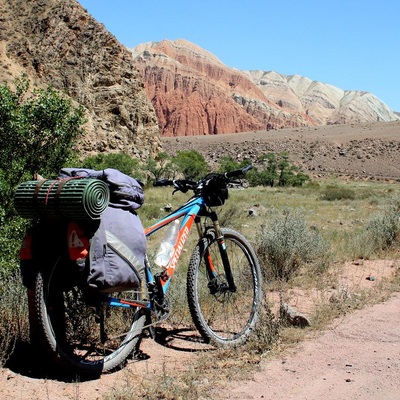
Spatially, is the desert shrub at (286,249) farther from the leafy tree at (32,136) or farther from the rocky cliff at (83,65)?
the rocky cliff at (83,65)

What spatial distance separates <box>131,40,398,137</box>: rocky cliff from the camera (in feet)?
464

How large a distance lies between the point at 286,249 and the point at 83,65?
32.5m

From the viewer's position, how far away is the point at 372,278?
659 cm

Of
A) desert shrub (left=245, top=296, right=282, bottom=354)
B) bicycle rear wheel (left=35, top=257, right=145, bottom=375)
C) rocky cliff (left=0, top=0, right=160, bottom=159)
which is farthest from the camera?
rocky cliff (left=0, top=0, right=160, bottom=159)

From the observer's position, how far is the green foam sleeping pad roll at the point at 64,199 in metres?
3.30

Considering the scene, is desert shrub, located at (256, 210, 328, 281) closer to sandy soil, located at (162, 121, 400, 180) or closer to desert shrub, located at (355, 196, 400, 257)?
desert shrub, located at (355, 196, 400, 257)

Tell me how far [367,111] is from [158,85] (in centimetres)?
8800

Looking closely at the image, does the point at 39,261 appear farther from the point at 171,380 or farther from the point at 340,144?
the point at 340,144

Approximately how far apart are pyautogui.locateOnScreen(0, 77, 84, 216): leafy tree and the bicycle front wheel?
316 centimetres

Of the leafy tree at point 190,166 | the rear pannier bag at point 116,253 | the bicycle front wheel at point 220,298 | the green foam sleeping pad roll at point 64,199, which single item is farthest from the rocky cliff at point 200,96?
the green foam sleeping pad roll at point 64,199

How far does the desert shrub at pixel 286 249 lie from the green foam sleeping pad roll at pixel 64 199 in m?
3.61

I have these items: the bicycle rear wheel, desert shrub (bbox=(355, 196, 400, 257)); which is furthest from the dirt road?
desert shrub (bbox=(355, 196, 400, 257))

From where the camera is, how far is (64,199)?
3322 mm

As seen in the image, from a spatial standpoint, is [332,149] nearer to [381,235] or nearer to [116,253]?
[381,235]
